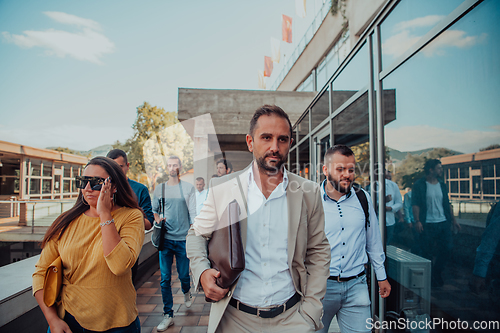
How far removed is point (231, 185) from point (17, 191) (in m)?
21.6

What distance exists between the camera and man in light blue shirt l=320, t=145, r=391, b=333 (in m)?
2.07

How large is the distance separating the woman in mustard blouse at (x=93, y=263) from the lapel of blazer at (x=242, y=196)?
31.8 inches

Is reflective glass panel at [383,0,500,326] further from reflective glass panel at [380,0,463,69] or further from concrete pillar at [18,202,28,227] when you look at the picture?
concrete pillar at [18,202,28,227]

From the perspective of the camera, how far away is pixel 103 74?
22.6 m

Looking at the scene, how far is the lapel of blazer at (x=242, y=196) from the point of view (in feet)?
4.50

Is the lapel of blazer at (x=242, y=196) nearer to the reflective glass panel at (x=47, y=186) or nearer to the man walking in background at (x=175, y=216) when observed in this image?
the man walking in background at (x=175, y=216)

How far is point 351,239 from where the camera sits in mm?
2170

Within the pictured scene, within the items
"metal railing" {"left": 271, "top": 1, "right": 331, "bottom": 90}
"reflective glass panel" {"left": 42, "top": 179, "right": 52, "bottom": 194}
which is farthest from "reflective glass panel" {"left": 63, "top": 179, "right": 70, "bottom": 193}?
"metal railing" {"left": 271, "top": 1, "right": 331, "bottom": 90}

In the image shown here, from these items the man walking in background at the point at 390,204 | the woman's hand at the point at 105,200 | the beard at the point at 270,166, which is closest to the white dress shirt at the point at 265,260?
the beard at the point at 270,166

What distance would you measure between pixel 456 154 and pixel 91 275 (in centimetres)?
253

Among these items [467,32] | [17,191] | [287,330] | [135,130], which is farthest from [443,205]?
[135,130]

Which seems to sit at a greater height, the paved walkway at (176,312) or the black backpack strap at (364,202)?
the black backpack strap at (364,202)

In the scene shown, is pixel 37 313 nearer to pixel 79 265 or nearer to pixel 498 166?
pixel 79 265

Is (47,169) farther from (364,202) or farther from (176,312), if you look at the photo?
(364,202)
